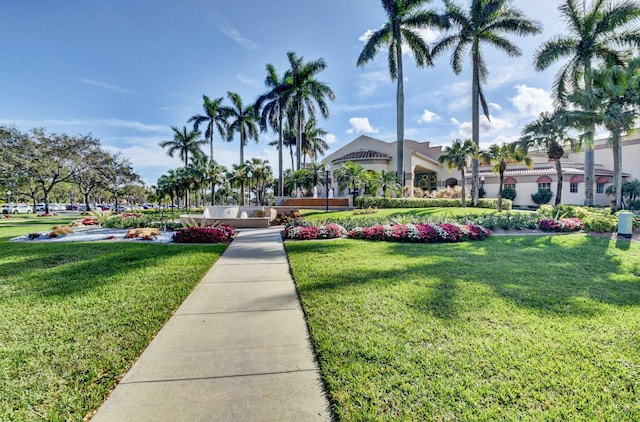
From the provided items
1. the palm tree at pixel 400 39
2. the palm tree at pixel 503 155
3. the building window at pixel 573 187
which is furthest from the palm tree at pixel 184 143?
the building window at pixel 573 187

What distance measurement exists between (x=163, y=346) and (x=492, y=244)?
960 cm

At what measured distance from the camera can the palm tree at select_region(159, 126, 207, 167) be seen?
4219 centimetres

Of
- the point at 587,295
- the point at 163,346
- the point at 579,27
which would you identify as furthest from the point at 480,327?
the point at 579,27

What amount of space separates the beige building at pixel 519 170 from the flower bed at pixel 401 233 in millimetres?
24098

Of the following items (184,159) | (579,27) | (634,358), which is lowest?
(634,358)

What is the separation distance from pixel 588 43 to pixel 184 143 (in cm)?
4452

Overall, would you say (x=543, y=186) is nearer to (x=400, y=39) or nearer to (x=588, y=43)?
(x=588, y=43)

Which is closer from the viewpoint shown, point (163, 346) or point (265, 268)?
point (163, 346)

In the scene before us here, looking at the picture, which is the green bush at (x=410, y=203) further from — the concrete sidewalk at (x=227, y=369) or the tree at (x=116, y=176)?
the tree at (x=116, y=176)

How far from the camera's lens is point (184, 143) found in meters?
42.6

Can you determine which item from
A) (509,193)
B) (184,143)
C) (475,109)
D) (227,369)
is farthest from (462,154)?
(184,143)

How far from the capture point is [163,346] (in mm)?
3203

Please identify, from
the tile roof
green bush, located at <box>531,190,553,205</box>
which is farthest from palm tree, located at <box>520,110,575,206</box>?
the tile roof

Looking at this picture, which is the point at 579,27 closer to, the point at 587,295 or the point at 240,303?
the point at 587,295
